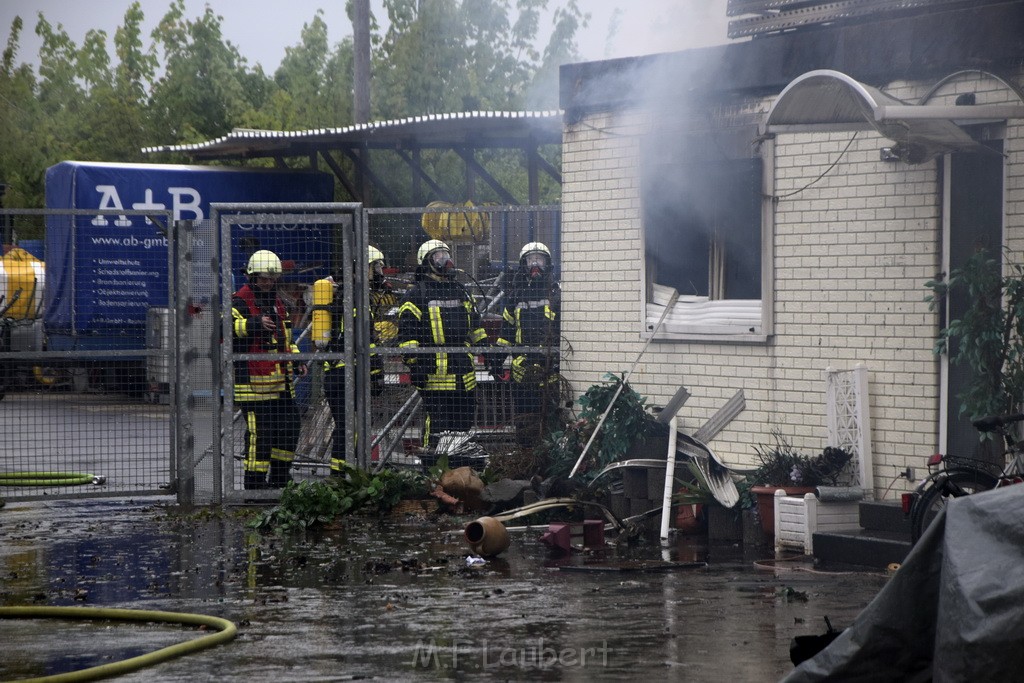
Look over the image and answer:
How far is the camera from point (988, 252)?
9359mm

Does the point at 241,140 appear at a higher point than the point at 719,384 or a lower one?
higher

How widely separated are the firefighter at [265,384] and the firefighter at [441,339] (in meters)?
1.05

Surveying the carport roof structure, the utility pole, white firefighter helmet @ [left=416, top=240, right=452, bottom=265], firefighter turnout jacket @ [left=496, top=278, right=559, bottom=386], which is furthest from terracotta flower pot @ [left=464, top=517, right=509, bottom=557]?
the utility pole

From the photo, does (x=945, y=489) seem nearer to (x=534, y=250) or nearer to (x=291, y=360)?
(x=534, y=250)

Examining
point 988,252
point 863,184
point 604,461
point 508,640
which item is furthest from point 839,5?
point 508,640

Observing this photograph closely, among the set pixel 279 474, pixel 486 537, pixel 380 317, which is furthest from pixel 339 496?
pixel 486 537

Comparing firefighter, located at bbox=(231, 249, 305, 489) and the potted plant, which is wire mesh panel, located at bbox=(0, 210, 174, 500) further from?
the potted plant

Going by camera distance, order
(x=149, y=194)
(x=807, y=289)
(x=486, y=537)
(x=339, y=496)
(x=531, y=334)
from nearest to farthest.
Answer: (x=486, y=537) → (x=807, y=289) → (x=339, y=496) → (x=531, y=334) → (x=149, y=194)

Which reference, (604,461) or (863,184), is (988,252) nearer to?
(863,184)

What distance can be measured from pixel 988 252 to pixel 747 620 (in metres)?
3.58

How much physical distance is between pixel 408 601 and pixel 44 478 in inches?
239

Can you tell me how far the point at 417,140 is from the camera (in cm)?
2014

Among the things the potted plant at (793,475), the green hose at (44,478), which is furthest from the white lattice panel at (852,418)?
the green hose at (44,478)

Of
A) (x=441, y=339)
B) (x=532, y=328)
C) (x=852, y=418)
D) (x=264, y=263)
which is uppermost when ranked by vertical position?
(x=264, y=263)
